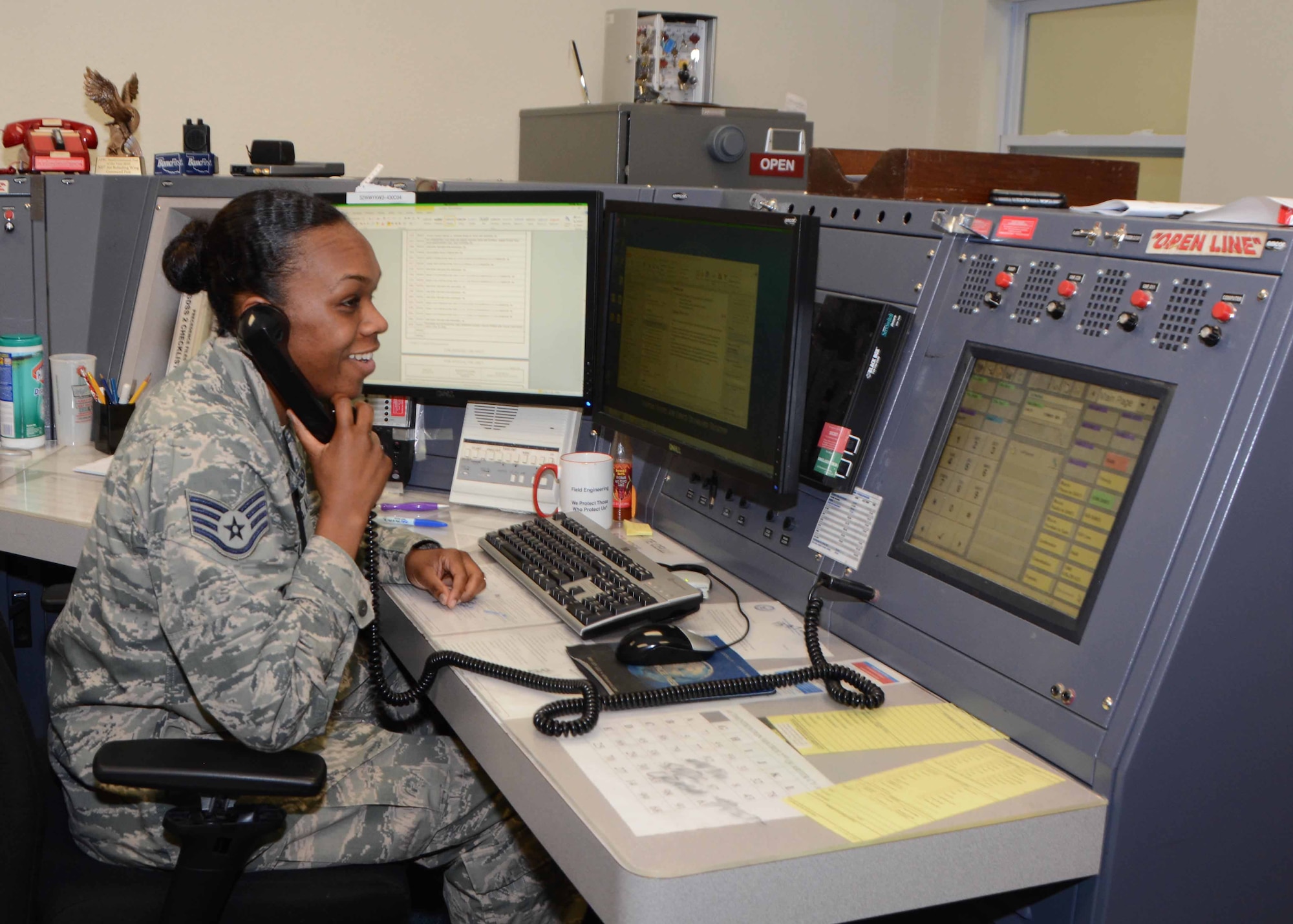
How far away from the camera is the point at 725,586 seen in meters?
1.62

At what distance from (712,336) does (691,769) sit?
0.68 meters

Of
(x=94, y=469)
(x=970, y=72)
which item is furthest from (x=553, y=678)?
(x=970, y=72)

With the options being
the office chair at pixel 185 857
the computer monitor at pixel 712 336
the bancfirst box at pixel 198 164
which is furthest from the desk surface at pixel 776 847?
the bancfirst box at pixel 198 164

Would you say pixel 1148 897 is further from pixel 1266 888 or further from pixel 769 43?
pixel 769 43

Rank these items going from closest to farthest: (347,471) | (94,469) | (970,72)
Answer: (347,471), (94,469), (970,72)

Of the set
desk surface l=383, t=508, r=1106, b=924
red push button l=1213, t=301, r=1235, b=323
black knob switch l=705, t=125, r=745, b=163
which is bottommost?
desk surface l=383, t=508, r=1106, b=924

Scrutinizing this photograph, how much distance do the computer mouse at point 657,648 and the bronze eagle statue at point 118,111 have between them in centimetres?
178

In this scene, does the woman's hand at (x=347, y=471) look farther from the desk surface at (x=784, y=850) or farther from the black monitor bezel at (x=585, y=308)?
the black monitor bezel at (x=585, y=308)

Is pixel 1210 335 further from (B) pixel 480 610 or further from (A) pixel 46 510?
(A) pixel 46 510

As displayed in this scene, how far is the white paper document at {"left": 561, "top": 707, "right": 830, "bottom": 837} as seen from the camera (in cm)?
101

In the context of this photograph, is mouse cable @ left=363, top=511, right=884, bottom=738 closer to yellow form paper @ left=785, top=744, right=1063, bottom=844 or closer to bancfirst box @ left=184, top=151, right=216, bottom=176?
yellow form paper @ left=785, top=744, right=1063, bottom=844

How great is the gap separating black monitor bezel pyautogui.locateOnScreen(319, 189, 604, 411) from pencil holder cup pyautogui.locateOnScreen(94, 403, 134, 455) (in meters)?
0.54

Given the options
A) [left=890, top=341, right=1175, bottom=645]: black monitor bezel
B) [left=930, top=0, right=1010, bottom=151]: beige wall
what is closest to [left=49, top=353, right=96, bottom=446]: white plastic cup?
[left=890, top=341, right=1175, bottom=645]: black monitor bezel

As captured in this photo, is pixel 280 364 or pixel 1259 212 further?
pixel 280 364
